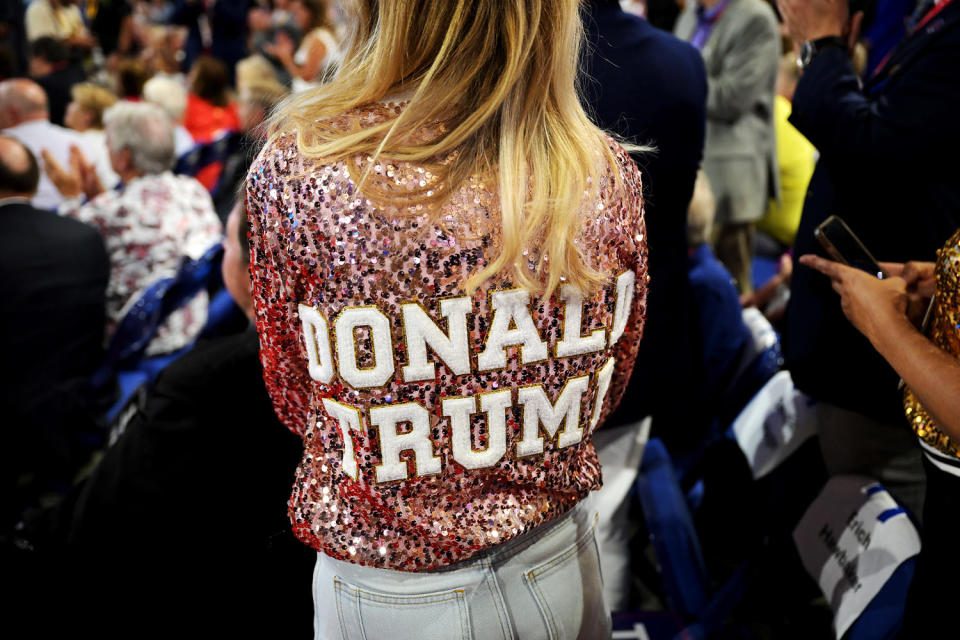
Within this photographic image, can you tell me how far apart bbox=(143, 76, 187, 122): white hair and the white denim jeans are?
15.4ft

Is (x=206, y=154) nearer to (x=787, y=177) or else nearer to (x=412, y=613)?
(x=787, y=177)

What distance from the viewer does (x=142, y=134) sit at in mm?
3389

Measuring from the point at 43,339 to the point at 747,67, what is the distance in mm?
2915

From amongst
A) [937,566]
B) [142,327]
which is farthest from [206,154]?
[937,566]

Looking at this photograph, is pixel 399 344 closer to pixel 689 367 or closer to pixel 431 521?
pixel 431 521

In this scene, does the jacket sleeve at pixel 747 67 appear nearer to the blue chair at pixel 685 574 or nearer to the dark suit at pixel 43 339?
the blue chair at pixel 685 574

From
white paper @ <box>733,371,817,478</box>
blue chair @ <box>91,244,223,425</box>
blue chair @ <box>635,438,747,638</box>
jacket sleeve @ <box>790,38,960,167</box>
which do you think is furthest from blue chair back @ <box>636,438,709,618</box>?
blue chair @ <box>91,244,223,425</box>

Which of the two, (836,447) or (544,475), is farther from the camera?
(836,447)

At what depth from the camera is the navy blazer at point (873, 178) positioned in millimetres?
1457

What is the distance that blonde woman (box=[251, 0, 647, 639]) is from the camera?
34.4 inches

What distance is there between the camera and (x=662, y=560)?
5.79 ft

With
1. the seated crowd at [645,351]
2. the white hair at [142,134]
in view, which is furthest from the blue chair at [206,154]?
the seated crowd at [645,351]

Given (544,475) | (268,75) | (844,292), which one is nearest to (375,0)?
(544,475)

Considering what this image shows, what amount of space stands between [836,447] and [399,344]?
4.19ft
